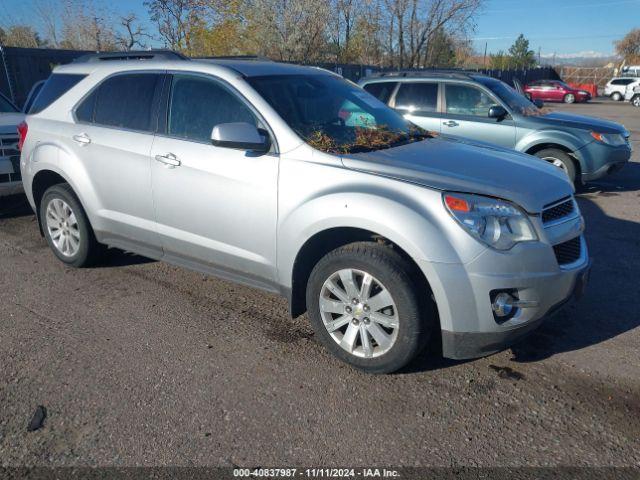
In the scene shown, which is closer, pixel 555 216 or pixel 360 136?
pixel 555 216

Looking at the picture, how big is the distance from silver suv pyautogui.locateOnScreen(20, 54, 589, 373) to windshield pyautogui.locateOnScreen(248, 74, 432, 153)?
2 cm

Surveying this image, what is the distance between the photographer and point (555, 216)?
3256 millimetres

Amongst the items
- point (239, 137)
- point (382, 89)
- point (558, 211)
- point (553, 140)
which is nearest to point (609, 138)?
point (553, 140)

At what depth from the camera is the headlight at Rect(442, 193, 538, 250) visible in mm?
2891

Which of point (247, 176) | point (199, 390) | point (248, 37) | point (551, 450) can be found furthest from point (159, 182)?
point (248, 37)

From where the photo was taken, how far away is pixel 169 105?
164 inches

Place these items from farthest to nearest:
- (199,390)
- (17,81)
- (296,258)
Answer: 1. (17,81)
2. (296,258)
3. (199,390)

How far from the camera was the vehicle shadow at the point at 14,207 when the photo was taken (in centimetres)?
723

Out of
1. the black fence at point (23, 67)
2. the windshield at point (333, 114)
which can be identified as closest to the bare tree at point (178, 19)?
the black fence at point (23, 67)

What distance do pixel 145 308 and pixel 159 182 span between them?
101cm

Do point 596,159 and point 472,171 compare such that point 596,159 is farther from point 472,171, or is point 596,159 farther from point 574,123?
point 472,171

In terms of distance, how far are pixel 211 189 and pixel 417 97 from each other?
18.9ft

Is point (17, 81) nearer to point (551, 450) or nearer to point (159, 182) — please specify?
point (159, 182)

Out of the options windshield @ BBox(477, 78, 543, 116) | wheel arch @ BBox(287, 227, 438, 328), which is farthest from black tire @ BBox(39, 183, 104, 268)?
windshield @ BBox(477, 78, 543, 116)
